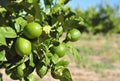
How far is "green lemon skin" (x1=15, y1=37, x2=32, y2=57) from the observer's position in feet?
7.41

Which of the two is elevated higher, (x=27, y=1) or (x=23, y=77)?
(x=27, y=1)

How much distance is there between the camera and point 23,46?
225 cm

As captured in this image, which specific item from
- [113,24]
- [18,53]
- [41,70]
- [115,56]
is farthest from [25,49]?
[113,24]

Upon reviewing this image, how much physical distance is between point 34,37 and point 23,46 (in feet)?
0.33

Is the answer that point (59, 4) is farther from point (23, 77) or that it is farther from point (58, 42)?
point (23, 77)

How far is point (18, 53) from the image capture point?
7.65 ft

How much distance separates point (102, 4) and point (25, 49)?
26.3 meters

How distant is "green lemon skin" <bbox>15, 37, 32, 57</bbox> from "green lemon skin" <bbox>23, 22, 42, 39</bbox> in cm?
4

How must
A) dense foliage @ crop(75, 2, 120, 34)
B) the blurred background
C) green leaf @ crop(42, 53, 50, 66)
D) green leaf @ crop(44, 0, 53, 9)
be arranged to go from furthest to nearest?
dense foliage @ crop(75, 2, 120, 34) < the blurred background < green leaf @ crop(44, 0, 53, 9) < green leaf @ crop(42, 53, 50, 66)

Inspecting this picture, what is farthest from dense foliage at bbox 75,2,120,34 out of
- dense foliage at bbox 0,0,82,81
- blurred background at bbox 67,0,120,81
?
dense foliage at bbox 0,0,82,81

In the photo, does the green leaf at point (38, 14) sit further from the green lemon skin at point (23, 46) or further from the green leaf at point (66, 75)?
the green leaf at point (66, 75)

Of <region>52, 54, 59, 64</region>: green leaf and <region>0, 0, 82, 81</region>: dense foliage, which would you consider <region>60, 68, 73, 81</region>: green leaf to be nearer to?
<region>0, 0, 82, 81</region>: dense foliage

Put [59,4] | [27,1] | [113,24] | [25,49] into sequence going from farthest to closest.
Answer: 1. [113,24]
2. [59,4]
3. [27,1]
4. [25,49]

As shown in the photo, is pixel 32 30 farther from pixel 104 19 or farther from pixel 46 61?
pixel 104 19
